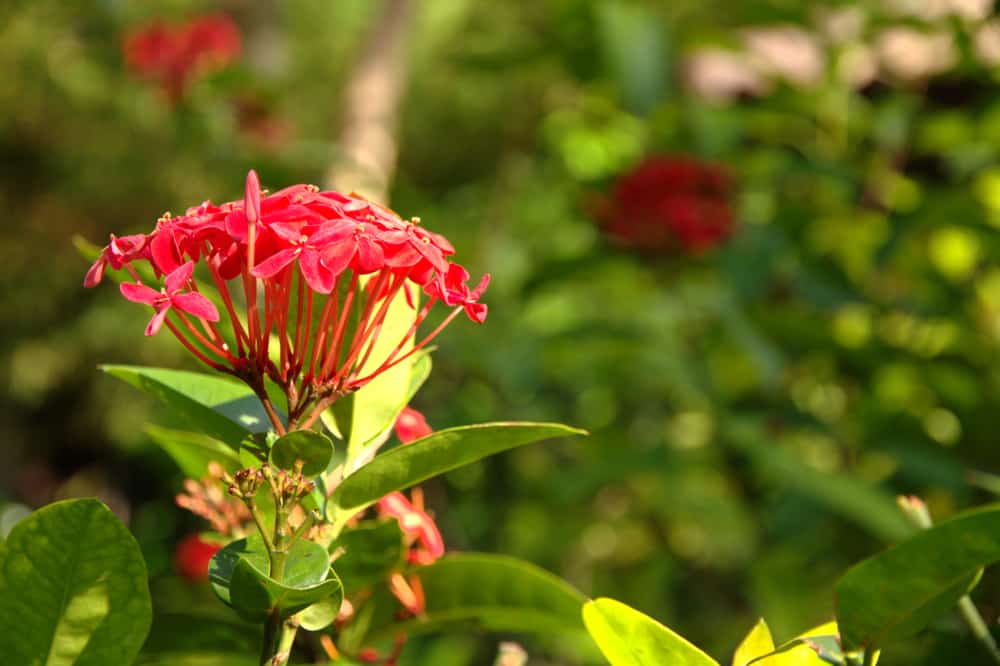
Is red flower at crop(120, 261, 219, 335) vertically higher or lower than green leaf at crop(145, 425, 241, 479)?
higher

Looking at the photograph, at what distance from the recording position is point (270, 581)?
383 mm

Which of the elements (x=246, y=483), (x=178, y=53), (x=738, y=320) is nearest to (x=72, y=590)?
(x=246, y=483)

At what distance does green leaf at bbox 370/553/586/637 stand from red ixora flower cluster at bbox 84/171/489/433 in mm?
130

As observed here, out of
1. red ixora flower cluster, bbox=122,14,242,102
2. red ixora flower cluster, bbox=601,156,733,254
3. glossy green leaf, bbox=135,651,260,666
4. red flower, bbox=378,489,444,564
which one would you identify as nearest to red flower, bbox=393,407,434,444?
red flower, bbox=378,489,444,564

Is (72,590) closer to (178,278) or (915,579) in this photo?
(178,278)

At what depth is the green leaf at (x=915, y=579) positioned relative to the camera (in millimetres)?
400

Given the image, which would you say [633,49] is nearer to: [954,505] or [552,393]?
[552,393]

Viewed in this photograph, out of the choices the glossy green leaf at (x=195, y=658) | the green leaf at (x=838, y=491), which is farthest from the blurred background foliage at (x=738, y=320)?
the glossy green leaf at (x=195, y=658)

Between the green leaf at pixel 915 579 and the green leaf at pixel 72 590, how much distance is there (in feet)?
0.88

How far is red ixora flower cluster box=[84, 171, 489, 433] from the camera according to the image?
407 millimetres

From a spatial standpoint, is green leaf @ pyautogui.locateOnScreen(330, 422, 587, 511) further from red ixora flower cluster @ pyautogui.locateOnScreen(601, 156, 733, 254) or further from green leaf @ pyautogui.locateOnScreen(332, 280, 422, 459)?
red ixora flower cluster @ pyautogui.locateOnScreen(601, 156, 733, 254)

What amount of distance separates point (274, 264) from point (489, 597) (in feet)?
0.71

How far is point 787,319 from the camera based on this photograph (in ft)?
4.80

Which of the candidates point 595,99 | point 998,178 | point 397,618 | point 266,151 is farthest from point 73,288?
point 397,618
